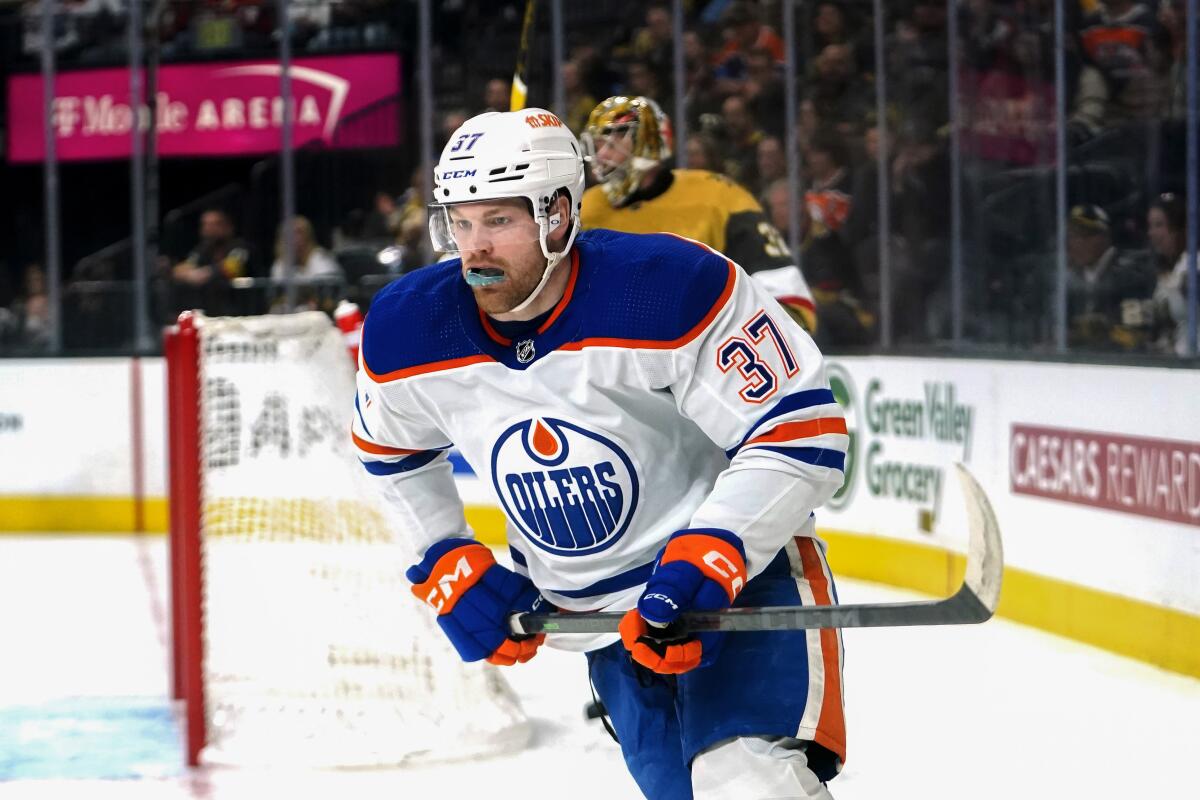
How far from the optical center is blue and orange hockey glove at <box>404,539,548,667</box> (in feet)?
7.40

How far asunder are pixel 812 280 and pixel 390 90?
2.64 m

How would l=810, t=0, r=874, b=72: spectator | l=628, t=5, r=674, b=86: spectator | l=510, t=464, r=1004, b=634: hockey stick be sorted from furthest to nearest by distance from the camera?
l=628, t=5, r=674, b=86: spectator → l=810, t=0, r=874, b=72: spectator → l=510, t=464, r=1004, b=634: hockey stick

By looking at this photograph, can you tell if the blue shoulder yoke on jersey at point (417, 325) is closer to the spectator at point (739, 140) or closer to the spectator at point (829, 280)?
the spectator at point (829, 280)

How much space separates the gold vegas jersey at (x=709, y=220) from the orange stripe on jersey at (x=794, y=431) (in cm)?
216

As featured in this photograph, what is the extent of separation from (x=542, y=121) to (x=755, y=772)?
84cm

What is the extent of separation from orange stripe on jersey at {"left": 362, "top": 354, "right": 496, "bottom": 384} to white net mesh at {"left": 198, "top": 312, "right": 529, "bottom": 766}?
183cm

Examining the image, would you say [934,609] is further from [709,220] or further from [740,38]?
[740,38]

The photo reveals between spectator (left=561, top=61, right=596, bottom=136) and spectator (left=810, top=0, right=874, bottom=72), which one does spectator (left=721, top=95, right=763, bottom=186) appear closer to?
spectator (left=810, top=0, right=874, bottom=72)

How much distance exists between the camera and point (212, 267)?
8.68 meters

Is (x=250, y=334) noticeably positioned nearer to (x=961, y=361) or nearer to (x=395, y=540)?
(x=395, y=540)

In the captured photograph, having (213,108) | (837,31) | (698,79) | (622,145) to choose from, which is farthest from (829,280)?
(213,108)

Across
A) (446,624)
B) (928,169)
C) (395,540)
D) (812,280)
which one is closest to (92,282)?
(812,280)

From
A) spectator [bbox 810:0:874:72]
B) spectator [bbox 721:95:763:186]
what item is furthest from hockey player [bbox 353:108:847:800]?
spectator [bbox 721:95:763:186]

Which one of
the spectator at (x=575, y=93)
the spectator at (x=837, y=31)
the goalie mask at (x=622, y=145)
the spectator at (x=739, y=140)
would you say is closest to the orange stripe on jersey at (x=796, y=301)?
the goalie mask at (x=622, y=145)
